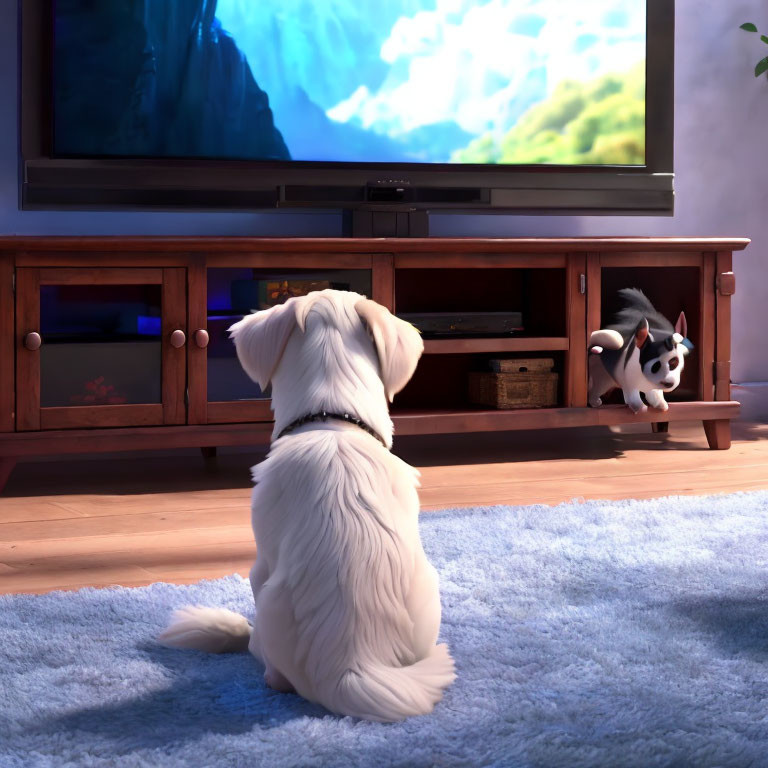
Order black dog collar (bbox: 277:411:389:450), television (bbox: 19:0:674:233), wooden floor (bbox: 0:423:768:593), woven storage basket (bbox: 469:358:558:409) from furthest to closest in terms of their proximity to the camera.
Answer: woven storage basket (bbox: 469:358:558:409) < television (bbox: 19:0:674:233) < wooden floor (bbox: 0:423:768:593) < black dog collar (bbox: 277:411:389:450)

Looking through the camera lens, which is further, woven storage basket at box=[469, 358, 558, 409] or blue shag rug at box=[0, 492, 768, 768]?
woven storage basket at box=[469, 358, 558, 409]

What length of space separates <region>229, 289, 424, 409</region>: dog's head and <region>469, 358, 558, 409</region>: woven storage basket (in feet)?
6.68

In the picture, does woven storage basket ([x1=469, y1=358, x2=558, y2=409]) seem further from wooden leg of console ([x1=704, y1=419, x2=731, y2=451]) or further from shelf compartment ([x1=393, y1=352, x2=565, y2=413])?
wooden leg of console ([x1=704, y1=419, x2=731, y2=451])

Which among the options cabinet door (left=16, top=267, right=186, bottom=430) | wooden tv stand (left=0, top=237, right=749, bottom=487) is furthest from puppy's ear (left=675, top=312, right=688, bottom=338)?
cabinet door (left=16, top=267, right=186, bottom=430)

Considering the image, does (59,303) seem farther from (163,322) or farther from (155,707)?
(155,707)

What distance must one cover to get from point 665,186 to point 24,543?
2.52 metres

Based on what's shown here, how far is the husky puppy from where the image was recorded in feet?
11.6

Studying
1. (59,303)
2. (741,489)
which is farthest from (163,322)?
(741,489)

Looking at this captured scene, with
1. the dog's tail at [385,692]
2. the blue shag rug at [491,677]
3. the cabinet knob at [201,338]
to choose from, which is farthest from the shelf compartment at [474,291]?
the dog's tail at [385,692]

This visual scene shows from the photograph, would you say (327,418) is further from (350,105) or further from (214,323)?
(350,105)

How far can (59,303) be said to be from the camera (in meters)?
3.02

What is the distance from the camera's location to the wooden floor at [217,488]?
2.22m

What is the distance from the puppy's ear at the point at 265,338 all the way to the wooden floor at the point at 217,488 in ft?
2.45

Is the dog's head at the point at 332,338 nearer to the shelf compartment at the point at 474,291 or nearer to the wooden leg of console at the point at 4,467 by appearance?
the wooden leg of console at the point at 4,467
